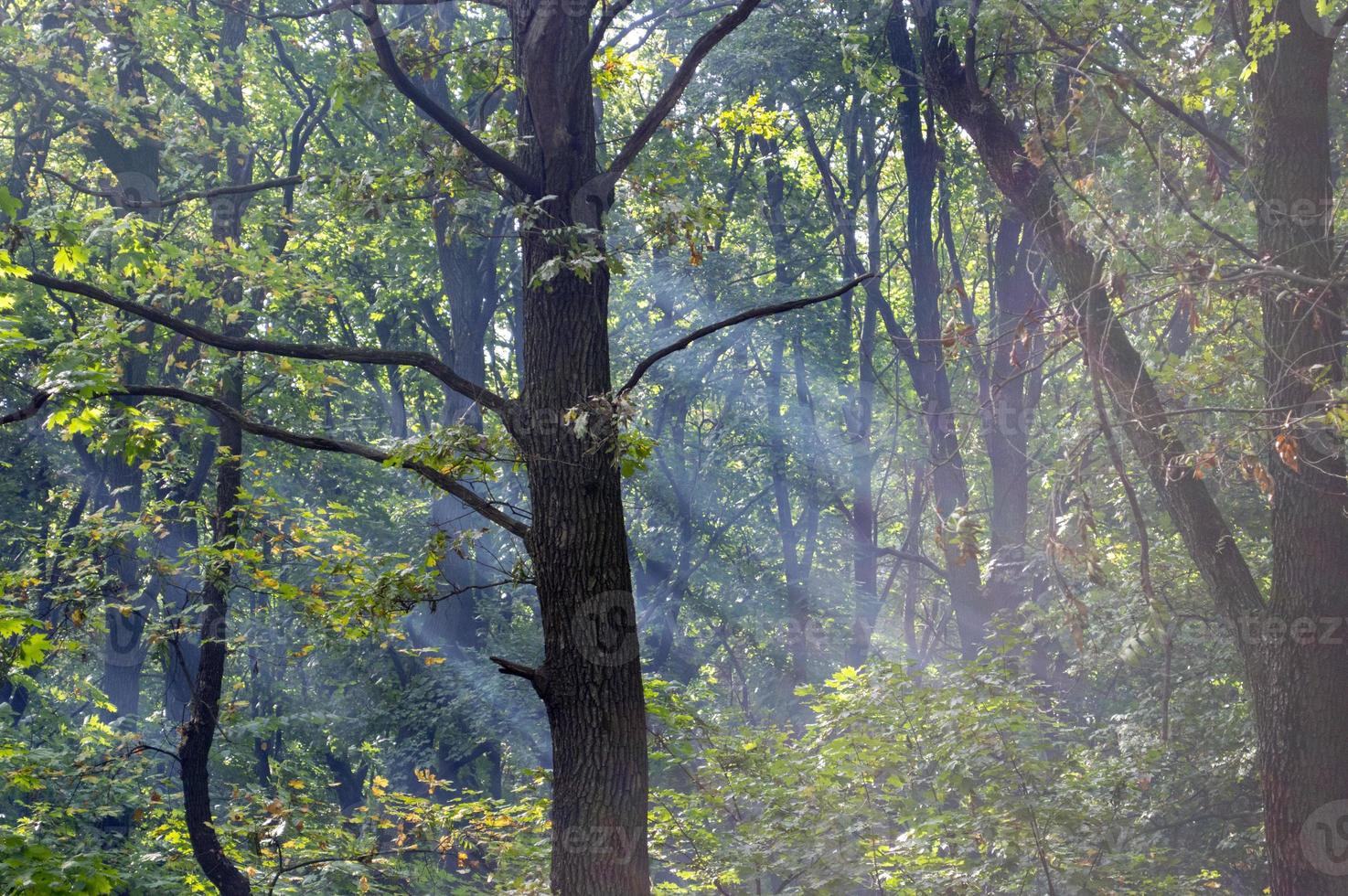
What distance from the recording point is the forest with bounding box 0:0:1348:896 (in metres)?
5.58

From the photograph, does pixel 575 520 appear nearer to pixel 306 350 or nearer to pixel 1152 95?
pixel 306 350

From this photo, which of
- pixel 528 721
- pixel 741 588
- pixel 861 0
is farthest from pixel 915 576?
pixel 861 0

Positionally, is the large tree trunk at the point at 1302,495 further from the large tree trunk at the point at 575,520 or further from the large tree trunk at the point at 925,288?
the large tree trunk at the point at 925,288

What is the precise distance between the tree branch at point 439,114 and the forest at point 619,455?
0.11 feet

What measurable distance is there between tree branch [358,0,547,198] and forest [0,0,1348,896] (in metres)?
0.03

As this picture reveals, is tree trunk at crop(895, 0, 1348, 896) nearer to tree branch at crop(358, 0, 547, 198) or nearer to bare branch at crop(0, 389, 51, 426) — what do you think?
tree branch at crop(358, 0, 547, 198)

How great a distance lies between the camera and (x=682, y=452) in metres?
23.4

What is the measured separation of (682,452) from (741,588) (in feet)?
9.73

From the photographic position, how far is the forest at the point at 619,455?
5582mm

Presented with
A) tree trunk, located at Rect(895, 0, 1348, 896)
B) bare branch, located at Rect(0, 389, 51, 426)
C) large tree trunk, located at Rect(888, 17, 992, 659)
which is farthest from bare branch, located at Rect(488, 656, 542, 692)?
large tree trunk, located at Rect(888, 17, 992, 659)

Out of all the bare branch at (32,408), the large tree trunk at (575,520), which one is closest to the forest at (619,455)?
the large tree trunk at (575,520)

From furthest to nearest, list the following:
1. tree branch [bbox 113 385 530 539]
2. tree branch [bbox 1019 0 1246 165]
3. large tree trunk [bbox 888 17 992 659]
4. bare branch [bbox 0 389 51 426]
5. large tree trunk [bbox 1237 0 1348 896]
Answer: large tree trunk [bbox 888 17 992 659]
tree branch [bbox 1019 0 1246 165]
large tree trunk [bbox 1237 0 1348 896]
bare branch [bbox 0 389 51 426]
tree branch [bbox 113 385 530 539]

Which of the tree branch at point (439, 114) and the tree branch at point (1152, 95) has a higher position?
the tree branch at point (1152, 95)

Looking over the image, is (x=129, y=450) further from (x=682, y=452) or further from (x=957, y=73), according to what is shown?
(x=682, y=452)
